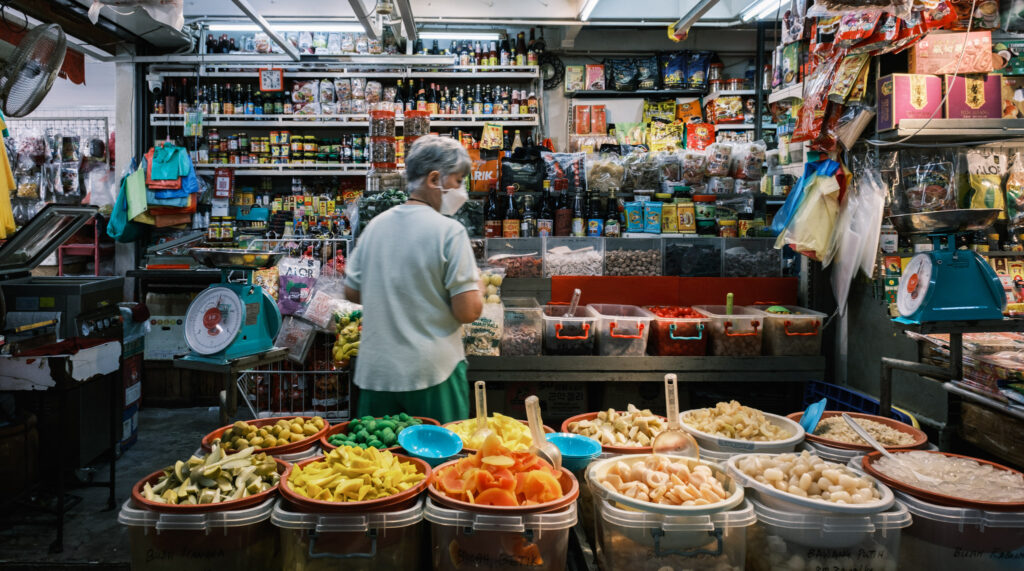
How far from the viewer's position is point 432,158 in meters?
2.21

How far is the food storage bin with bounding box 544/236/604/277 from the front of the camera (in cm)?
425

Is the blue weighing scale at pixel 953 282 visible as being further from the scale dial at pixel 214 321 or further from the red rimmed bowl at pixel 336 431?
the scale dial at pixel 214 321

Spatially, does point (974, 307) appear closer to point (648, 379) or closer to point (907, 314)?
point (907, 314)

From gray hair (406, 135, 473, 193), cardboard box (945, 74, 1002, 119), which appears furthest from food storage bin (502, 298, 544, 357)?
cardboard box (945, 74, 1002, 119)

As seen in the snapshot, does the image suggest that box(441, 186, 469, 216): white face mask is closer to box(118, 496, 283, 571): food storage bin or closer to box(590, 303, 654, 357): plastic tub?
box(118, 496, 283, 571): food storage bin

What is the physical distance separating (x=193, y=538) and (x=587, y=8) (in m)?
5.72

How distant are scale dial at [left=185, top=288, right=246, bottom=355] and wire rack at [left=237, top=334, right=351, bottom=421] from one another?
0.93 meters

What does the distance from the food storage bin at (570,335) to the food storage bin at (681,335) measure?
1.22ft

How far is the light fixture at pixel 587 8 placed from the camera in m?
5.87

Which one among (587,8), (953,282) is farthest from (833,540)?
(587,8)

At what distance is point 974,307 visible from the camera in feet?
6.95

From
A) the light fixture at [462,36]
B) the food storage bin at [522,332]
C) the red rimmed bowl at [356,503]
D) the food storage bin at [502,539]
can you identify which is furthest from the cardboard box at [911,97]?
the light fixture at [462,36]

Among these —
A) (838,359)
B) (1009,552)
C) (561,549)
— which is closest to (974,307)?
(1009,552)

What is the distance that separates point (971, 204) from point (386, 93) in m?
5.36
